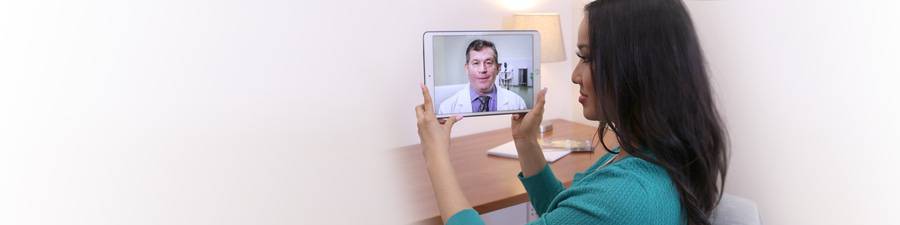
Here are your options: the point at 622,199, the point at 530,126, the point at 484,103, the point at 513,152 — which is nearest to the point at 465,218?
the point at 622,199

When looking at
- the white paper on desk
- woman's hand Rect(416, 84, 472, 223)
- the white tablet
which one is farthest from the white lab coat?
the white paper on desk

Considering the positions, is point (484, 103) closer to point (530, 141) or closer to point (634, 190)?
point (530, 141)

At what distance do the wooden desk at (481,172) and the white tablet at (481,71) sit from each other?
0.15m

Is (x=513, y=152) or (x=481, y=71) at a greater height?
(x=481, y=71)

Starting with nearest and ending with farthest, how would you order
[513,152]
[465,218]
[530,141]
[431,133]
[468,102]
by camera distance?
1. [465,218]
2. [431,133]
3. [530,141]
4. [468,102]
5. [513,152]

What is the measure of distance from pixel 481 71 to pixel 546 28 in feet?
1.66

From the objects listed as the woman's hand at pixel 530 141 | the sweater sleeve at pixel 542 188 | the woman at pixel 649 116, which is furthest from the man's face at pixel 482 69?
the woman at pixel 649 116

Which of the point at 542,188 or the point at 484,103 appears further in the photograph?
the point at 484,103

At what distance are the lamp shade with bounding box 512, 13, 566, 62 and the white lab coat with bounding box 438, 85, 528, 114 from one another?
0.46 m

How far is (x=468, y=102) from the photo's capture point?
4.08ft

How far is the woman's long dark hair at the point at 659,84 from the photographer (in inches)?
30.5

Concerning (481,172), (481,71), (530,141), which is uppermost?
(481,71)

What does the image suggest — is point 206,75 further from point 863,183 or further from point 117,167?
point 863,183

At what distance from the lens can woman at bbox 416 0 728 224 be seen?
2.44ft
